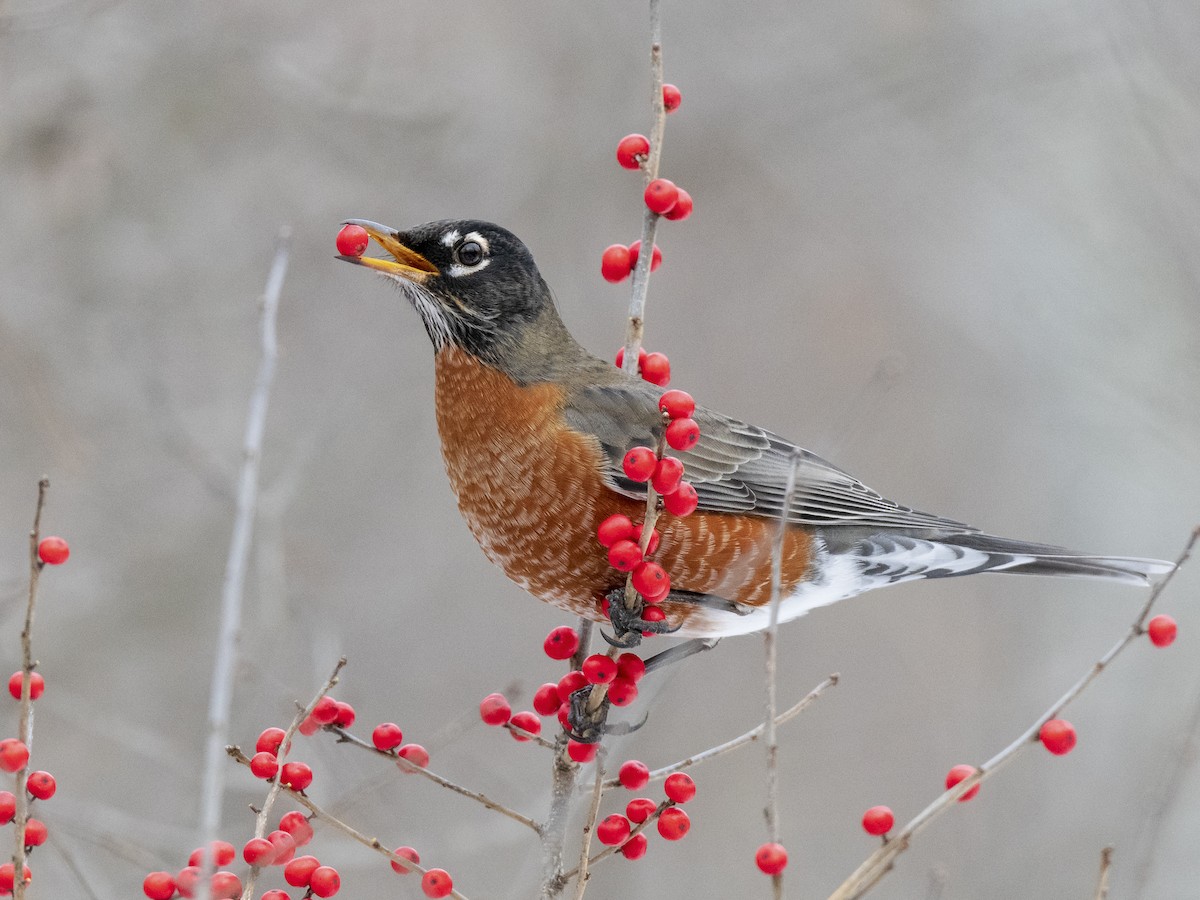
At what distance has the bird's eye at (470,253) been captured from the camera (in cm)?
343

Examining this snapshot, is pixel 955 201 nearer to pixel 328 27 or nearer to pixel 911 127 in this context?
pixel 911 127

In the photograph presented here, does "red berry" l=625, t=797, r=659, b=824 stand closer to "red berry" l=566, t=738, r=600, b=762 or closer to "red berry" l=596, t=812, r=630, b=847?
"red berry" l=596, t=812, r=630, b=847

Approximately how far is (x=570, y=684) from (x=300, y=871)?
93 cm

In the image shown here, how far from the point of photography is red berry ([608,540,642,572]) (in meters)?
2.64

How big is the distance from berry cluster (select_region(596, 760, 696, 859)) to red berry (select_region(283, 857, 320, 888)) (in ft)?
2.08

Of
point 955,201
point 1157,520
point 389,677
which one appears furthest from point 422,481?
point 1157,520

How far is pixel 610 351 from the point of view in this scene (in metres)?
7.25

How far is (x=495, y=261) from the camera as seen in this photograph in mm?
3553

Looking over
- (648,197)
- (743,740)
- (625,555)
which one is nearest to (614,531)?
(625,555)

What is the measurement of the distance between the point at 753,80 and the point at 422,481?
9.92ft

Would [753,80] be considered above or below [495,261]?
above

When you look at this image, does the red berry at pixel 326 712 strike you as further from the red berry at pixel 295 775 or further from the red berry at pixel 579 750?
the red berry at pixel 579 750

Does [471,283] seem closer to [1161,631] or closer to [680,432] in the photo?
[680,432]

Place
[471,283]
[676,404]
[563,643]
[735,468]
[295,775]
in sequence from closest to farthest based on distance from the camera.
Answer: [295,775]
[676,404]
[563,643]
[471,283]
[735,468]
